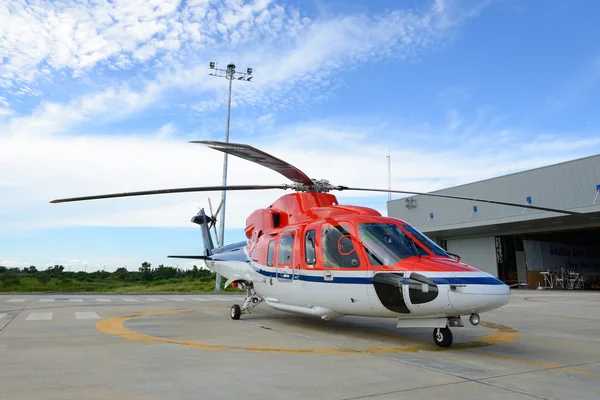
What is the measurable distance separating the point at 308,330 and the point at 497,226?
30.0 meters

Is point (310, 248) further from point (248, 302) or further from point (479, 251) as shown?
point (479, 251)

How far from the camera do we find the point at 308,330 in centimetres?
998

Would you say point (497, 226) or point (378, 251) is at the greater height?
point (497, 226)

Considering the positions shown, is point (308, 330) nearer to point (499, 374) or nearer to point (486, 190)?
point (499, 374)

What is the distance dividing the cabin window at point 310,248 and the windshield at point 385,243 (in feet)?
4.55

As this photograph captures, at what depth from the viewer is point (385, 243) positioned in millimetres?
7898

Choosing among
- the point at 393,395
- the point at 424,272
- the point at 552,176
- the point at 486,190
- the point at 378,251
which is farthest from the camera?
the point at 486,190

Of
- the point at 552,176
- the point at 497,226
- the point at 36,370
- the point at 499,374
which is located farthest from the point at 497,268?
the point at 36,370

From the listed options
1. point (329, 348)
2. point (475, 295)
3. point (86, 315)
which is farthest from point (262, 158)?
point (86, 315)

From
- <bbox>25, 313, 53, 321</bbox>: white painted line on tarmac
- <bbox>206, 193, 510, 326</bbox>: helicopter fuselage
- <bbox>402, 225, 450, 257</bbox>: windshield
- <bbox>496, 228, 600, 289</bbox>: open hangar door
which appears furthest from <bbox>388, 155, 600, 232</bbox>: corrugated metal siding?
<bbox>25, 313, 53, 321</bbox>: white painted line on tarmac

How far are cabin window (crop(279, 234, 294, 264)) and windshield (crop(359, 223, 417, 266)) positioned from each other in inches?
92.2

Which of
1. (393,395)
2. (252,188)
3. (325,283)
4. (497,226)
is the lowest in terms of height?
(393,395)

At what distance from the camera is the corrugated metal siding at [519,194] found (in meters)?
28.7

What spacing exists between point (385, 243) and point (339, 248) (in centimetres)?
102
